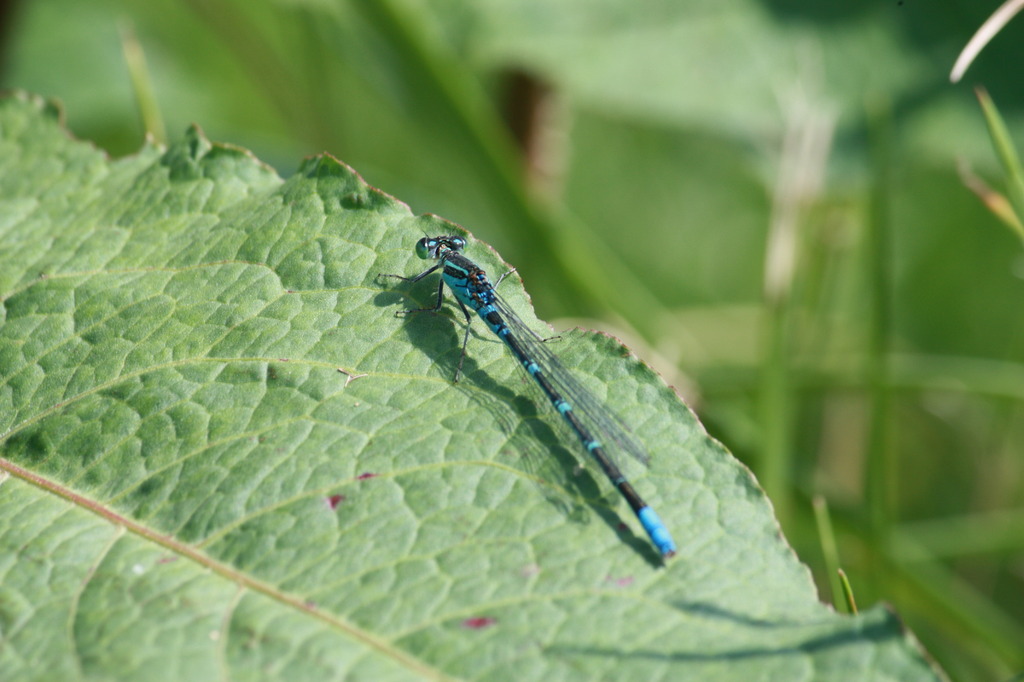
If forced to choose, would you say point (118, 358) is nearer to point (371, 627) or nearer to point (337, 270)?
point (337, 270)

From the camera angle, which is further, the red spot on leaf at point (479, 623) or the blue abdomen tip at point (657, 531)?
the blue abdomen tip at point (657, 531)

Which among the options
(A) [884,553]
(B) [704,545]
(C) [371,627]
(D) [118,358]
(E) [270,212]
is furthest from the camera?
(A) [884,553]

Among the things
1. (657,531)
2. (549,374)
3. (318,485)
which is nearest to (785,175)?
(549,374)

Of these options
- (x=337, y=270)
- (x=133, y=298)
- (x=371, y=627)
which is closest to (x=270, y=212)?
(x=337, y=270)

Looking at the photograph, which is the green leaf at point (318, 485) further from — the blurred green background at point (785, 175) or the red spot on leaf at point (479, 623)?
the blurred green background at point (785, 175)

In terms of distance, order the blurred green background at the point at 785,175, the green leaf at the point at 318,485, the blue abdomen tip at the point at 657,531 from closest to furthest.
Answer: the green leaf at the point at 318,485 < the blue abdomen tip at the point at 657,531 < the blurred green background at the point at 785,175

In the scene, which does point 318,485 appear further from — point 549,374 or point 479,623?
point 549,374

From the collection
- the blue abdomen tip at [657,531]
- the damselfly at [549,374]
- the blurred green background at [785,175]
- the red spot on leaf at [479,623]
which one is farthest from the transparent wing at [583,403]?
the blurred green background at [785,175]
